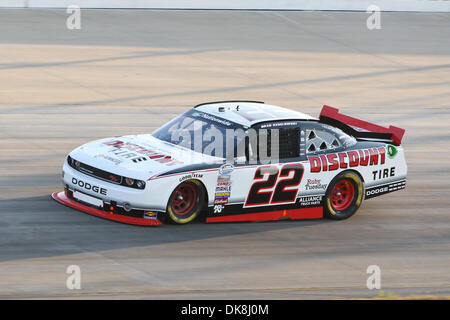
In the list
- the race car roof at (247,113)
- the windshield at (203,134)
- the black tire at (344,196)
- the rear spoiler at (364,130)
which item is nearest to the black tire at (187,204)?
the windshield at (203,134)

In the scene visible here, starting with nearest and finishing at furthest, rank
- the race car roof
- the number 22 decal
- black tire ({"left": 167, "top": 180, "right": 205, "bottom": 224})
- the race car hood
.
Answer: the race car hood < black tire ({"left": 167, "top": 180, "right": 205, "bottom": 224}) < the number 22 decal < the race car roof

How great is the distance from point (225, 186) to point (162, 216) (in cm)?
85

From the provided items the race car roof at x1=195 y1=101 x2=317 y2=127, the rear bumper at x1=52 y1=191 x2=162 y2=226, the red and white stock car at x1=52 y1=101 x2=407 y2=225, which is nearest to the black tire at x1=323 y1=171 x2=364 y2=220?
the red and white stock car at x1=52 y1=101 x2=407 y2=225

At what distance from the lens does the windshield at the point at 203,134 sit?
10930 millimetres

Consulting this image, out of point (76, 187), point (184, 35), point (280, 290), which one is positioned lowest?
point (280, 290)

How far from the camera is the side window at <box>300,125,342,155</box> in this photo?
11336 millimetres

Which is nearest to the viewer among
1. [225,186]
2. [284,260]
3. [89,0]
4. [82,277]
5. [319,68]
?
[82,277]

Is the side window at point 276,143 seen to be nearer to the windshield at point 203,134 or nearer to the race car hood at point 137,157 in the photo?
the windshield at point 203,134

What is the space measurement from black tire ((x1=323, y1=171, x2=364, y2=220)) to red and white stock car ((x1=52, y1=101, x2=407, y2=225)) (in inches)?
0.5

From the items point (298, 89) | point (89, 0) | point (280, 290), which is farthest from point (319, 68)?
point (280, 290)

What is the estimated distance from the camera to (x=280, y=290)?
29.3 ft

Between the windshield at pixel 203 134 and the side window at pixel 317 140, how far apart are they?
0.86m

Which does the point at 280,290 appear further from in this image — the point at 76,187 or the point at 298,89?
the point at 298,89

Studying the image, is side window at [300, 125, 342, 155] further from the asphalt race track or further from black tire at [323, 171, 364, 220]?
the asphalt race track
